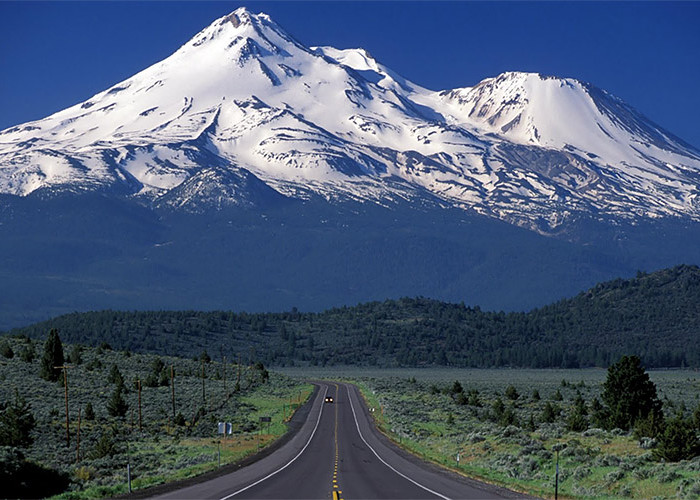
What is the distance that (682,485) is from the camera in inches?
1287

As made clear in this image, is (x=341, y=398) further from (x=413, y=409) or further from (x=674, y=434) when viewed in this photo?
(x=674, y=434)

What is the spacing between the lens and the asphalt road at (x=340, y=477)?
34688mm

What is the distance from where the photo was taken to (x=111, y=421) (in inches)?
2432

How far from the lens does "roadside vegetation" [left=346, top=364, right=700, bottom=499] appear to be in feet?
117

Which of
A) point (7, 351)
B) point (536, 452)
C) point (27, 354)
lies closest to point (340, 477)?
point (536, 452)

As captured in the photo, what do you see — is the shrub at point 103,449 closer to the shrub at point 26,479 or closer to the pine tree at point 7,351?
the shrub at point 26,479

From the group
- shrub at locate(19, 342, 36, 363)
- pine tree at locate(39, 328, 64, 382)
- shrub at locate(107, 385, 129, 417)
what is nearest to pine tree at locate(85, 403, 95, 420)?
shrub at locate(107, 385, 129, 417)

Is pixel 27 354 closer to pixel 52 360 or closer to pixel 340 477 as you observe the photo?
pixel 52 360

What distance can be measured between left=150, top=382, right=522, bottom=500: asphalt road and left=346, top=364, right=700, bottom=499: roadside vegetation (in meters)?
1.68

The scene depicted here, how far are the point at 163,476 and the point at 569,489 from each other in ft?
55.2

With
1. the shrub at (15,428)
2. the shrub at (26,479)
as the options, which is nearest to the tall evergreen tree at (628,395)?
the shrub at (26,479)

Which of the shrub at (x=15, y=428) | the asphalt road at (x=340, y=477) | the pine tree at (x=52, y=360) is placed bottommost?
the asphalt road at (x=340, y=477)

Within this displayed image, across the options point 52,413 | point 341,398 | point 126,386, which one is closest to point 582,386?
point 341,398

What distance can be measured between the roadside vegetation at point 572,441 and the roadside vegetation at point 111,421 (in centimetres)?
1071
